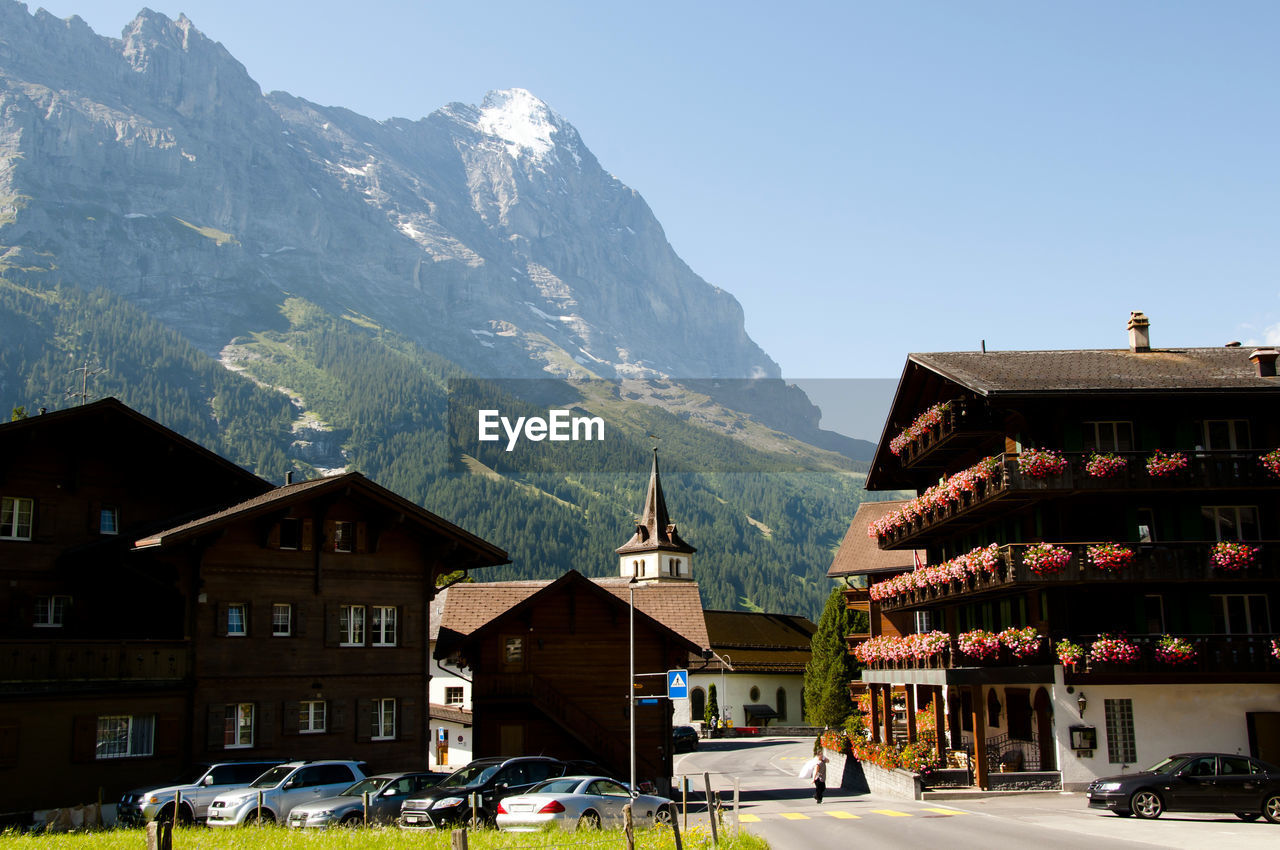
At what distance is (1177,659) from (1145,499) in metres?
5.44

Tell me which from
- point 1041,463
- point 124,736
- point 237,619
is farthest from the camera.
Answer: point 237,619

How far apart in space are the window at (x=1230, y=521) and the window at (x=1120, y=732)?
6487 millimetres

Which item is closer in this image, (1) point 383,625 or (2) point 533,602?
(1) point 383,625

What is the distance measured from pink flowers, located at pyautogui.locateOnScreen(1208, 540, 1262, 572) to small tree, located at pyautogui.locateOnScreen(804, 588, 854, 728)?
34.6 m

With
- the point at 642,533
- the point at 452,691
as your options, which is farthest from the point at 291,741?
the point at 642,533

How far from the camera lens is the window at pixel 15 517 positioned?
115 ft

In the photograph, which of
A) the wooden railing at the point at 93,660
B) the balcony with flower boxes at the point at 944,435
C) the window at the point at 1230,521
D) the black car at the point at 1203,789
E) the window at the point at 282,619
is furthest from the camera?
the balcony with flower boxes at the point at 944,435

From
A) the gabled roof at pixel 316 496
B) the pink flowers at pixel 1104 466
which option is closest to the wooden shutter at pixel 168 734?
the gabled roof at pixel 316 496

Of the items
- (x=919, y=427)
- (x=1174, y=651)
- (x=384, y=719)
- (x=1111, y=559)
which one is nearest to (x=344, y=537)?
(x=384, y=719)

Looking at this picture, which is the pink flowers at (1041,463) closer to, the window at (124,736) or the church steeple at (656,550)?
the window at (124,736)

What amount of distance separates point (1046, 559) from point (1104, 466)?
3.60 m

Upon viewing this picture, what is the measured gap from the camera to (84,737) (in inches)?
1248

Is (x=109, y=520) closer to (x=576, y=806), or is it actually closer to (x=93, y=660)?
(x=93, y=660)

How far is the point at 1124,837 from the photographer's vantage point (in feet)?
80.9
